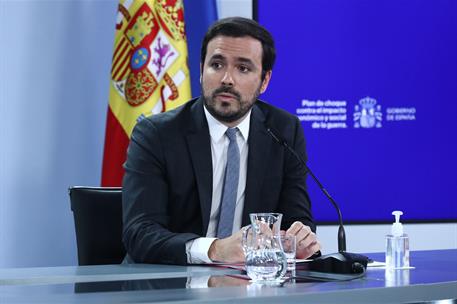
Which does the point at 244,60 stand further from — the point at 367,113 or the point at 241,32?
the point at 367,113

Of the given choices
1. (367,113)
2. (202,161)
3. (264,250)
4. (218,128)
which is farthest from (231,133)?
(367,113)

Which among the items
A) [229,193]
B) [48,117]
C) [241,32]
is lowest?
[229,193]

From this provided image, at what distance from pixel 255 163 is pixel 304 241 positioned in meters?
0.49

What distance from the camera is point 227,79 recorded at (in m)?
2.68

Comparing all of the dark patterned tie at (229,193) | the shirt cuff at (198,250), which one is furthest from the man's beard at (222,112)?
the shirt cuff at (198,250)

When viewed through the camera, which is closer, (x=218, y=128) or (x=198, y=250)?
(x=198, y=250)

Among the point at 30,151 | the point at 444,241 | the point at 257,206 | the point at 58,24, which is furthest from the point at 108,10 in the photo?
the point at 444,241

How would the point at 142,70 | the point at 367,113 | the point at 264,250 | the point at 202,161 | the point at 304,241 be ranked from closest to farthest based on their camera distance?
the point at 264,250, the point at 304,241, the point at 202,161, the point at 142,70, the point at 367,113

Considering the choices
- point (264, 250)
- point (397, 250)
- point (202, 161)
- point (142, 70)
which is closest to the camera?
point (264, 250)

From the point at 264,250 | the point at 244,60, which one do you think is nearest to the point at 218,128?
the point at 244,60

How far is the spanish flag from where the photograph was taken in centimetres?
368

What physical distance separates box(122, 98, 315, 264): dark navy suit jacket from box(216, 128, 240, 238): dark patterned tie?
52 mm

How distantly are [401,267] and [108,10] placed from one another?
2.47m

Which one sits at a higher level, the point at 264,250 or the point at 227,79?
the point at 227,79
